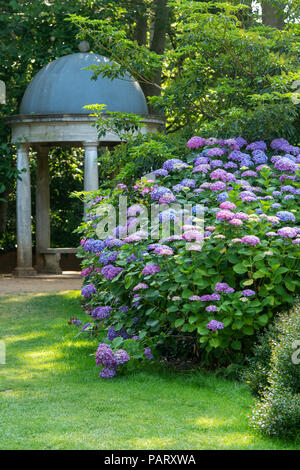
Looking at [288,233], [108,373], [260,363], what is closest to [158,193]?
[288,233]

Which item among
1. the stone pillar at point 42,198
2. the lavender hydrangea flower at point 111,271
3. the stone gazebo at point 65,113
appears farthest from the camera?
the stone pillar at point 42,198

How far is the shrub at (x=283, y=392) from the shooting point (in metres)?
4.51

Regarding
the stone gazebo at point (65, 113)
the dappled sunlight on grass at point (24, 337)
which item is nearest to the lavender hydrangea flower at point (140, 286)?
the dappled sunlight on grass at point (24, 337)

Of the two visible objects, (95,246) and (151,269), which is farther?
(95,246)

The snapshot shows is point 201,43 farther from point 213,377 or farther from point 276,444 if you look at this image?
point 276,444

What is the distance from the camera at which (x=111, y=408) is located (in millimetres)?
5191

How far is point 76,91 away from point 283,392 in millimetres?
10693

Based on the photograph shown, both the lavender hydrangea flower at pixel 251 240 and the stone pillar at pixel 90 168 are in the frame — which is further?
the stone pillar at pixel 90 168

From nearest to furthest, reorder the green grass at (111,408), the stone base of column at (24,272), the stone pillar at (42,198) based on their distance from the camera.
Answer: the green grass at (111,408) → the stone base of column at (24,272) → the stone pillar at (42,198)

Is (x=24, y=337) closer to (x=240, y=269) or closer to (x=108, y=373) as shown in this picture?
(x=108, y=373)

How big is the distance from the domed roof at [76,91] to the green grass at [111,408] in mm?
7803

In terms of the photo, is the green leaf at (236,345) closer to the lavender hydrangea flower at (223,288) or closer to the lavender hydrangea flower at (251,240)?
the lavender hydrangea flower at (223,288)

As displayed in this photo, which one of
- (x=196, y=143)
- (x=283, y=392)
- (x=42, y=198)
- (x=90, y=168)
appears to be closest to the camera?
(x=283, y=392)

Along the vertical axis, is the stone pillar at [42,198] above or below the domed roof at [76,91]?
below
